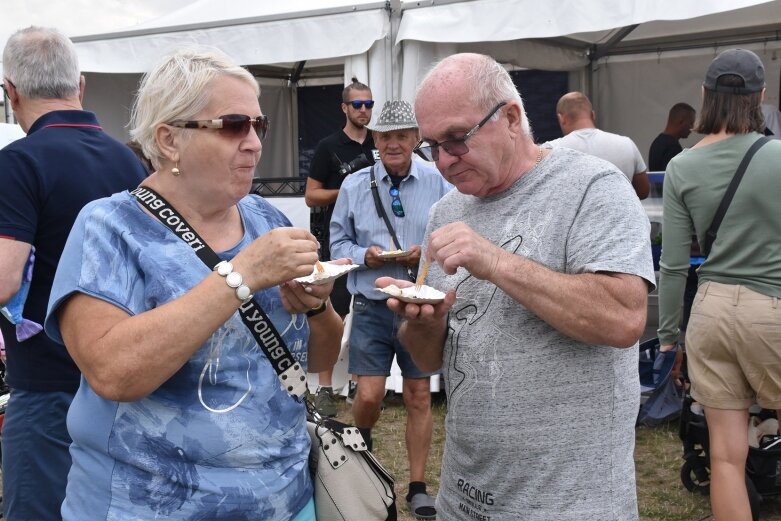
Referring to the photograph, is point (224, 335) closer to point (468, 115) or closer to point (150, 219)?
point (150, 219)

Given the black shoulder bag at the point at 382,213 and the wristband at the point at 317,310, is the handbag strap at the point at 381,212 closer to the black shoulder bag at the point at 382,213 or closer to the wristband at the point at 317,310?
the black shoulder bag at the point at 382,213

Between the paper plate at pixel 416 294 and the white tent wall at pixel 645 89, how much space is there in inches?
305

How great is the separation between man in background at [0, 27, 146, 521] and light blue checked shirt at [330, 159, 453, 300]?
2.12 metres

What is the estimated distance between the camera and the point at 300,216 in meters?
7.09

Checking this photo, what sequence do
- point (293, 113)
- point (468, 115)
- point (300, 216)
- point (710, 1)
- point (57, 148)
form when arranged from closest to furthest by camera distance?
point (468, 115)
point (57, 148)
point (710, 1)
point (300, 216)
point (293, 113)

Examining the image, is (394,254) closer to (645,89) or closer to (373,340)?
(373,340)

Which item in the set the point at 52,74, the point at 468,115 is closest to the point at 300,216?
the point at 52,74

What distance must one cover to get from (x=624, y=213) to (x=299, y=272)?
78 cm

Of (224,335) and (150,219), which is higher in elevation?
(150,219)

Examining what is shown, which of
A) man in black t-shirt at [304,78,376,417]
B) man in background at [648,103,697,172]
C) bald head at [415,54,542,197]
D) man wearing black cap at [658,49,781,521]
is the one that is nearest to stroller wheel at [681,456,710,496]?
man wearing black cap at [658,49,781,521]

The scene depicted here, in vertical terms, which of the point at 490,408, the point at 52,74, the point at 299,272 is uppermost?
the point at 52,74

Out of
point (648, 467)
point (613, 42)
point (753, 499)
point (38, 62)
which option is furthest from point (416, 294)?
point (613, 42)

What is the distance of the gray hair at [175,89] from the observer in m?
1.77

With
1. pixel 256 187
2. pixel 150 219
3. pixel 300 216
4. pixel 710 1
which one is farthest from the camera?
pixel 256 187
